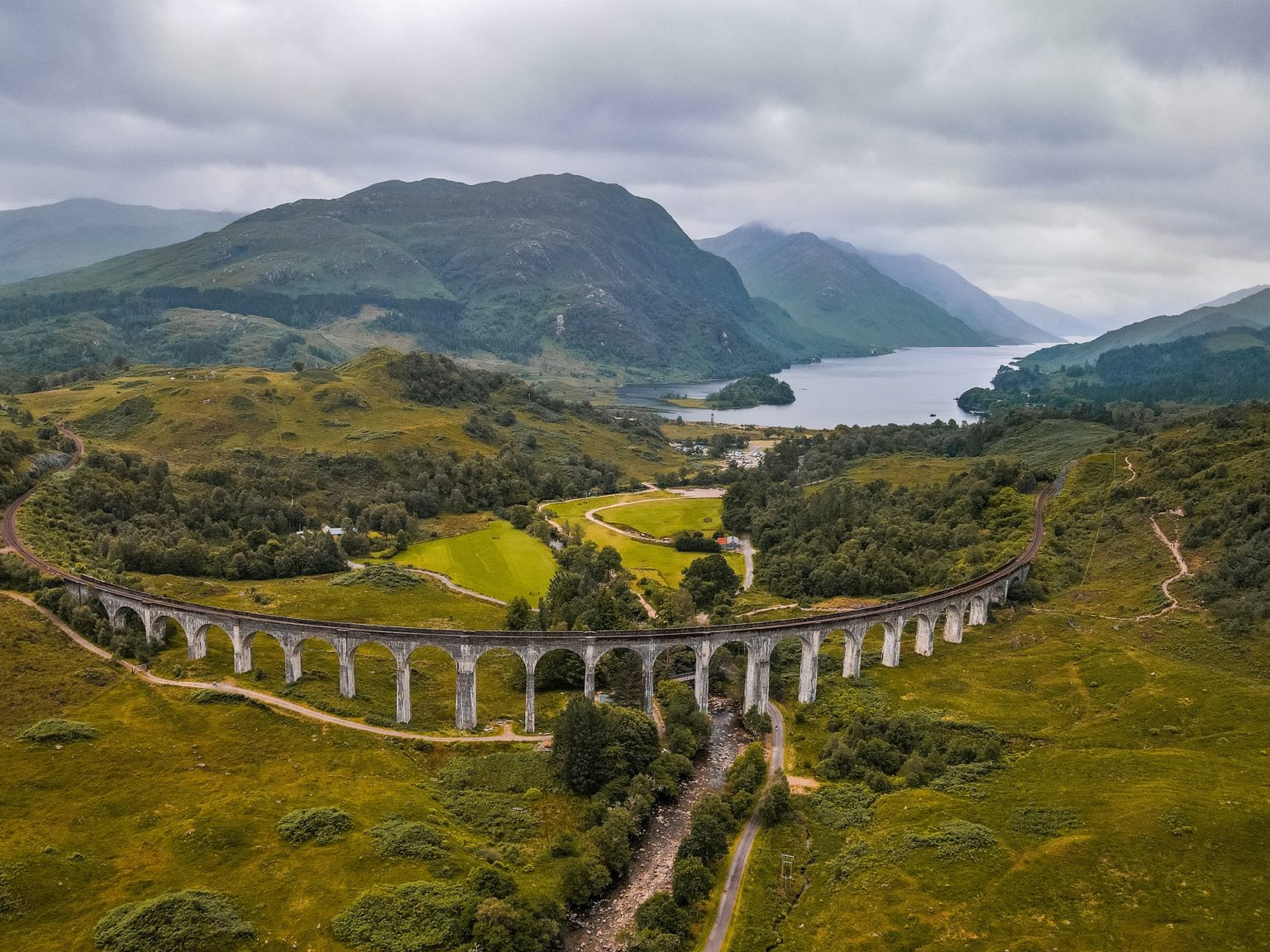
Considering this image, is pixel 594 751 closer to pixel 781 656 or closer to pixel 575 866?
pixel 575 866

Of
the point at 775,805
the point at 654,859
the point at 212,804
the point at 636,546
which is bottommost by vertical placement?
the point at 654,859

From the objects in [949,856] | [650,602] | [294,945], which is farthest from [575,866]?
[650,602]

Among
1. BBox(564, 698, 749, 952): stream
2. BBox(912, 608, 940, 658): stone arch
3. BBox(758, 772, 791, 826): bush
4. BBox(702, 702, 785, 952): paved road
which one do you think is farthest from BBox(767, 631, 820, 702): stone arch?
BBox(758, 772, 791, 826): bush

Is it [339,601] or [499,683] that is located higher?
[339,601]

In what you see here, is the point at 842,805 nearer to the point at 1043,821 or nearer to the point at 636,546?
the point at 1043,821

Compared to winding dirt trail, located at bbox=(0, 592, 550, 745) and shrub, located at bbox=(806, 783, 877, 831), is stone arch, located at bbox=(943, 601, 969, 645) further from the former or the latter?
winding dirt trail, located at bbox=(0, 592, 550, 745)

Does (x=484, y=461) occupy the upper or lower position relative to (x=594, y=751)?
upper

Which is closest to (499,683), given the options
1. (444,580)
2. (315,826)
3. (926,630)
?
(315,826)
